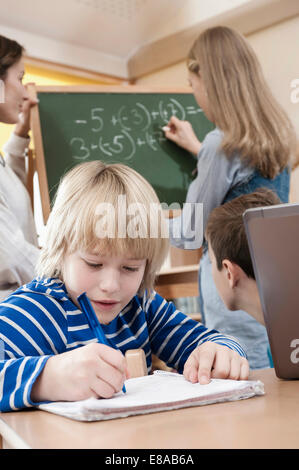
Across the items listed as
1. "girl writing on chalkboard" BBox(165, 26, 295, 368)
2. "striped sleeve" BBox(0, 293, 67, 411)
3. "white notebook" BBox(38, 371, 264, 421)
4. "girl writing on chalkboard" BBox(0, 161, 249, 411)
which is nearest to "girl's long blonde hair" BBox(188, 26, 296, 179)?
"girl writing on chalkboard" BBox(165, 26, 295, 368)

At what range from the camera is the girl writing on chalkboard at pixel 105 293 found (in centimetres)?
74

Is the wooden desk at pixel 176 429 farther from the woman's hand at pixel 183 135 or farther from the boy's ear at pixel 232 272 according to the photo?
the woman's hand at pixel 183 135

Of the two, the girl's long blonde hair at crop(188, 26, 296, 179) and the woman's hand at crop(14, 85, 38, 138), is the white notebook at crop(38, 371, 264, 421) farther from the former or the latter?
the woman's hand at crop(14, 85, 38, 138)

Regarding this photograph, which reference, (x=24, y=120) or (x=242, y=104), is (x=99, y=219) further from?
(x=24, y=120)

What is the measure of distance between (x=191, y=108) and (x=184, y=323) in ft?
5.05

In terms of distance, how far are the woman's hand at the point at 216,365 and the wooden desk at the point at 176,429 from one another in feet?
0.38

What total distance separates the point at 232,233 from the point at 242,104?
2.22 ft

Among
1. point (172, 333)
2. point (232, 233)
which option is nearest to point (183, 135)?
point (232, 233)

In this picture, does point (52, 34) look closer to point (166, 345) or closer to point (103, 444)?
point (166, 345)

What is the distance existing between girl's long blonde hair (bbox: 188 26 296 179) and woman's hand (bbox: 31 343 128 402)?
1107mm

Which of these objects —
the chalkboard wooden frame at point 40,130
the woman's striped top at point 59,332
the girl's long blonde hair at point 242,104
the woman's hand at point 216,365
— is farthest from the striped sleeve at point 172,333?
the chalkboard wooden frame at point 40,130

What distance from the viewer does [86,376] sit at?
577 mm

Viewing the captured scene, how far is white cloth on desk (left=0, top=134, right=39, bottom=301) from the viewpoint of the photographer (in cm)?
146
